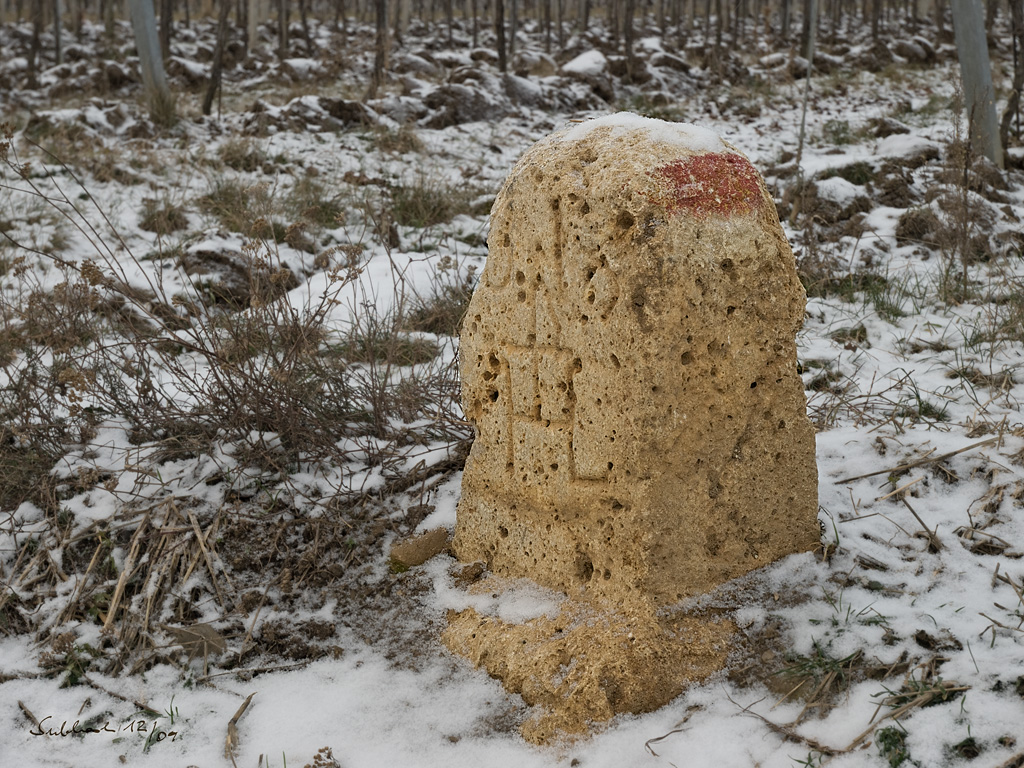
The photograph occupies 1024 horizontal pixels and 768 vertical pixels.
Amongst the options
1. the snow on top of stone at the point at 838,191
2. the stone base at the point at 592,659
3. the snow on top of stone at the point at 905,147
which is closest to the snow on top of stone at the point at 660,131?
the stone base at the point at 592,659

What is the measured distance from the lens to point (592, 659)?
2.15 meters

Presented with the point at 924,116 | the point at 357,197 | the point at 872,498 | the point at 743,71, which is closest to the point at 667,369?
the point at 872,498

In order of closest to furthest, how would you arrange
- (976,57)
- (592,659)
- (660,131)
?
(592,659) → (660,131) → (976,57)

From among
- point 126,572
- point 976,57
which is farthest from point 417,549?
point 976,57

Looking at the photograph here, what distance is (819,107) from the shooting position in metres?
11.2

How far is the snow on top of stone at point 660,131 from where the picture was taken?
7.40 ft

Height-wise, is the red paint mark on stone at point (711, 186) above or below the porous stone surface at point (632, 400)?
above

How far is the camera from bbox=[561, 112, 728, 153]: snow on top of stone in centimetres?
226

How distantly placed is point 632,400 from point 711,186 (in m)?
0.59

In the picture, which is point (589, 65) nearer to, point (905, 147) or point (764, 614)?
A: point (905, 147)

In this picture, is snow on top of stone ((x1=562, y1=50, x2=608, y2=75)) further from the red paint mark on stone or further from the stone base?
the stone base

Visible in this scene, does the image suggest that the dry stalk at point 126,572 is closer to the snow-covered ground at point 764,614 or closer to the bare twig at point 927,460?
the snow-covered ground at point 764,614

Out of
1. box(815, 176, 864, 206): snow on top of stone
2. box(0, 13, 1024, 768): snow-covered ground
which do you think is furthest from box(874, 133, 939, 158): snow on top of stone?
box(0, 13, 1024, 768): snow-covered ground
